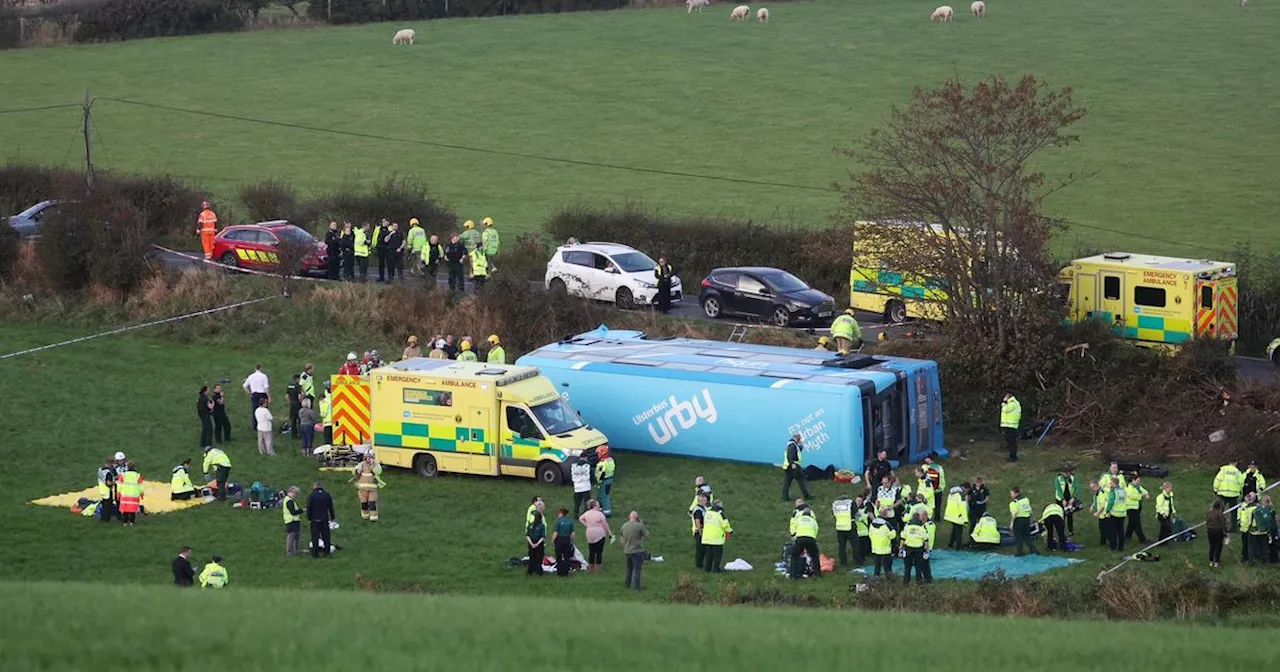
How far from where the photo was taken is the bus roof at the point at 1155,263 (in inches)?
1549

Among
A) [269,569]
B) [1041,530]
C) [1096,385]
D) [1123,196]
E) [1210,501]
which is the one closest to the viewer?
[269,569]

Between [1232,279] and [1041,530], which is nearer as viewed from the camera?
[1041,530]

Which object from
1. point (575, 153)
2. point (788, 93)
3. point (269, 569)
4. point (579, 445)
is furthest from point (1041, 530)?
point (788, 93)

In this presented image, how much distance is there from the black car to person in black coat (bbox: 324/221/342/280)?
962 centimetres

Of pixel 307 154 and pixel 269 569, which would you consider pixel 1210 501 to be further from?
pixel 307 154

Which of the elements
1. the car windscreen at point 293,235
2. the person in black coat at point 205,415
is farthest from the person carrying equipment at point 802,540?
the car windscreen at point 293,235

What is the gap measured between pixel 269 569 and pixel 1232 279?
75.8 feet

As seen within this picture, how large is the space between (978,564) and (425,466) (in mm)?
11208

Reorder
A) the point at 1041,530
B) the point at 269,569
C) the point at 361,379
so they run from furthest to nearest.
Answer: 1. the point at 361,379
2. the point at 1041,530
3. the point at 269,569

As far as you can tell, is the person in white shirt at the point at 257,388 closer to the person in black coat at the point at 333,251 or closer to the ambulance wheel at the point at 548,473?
the ambulance wheel at the point at 548,473

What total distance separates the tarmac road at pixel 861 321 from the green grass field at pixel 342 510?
576 cm

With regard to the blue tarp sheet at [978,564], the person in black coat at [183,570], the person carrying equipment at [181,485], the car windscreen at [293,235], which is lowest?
the blue tarp sheet at [978,564]

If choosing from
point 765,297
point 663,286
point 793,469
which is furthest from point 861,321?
point 793,469

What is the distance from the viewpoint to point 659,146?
74125 mm
